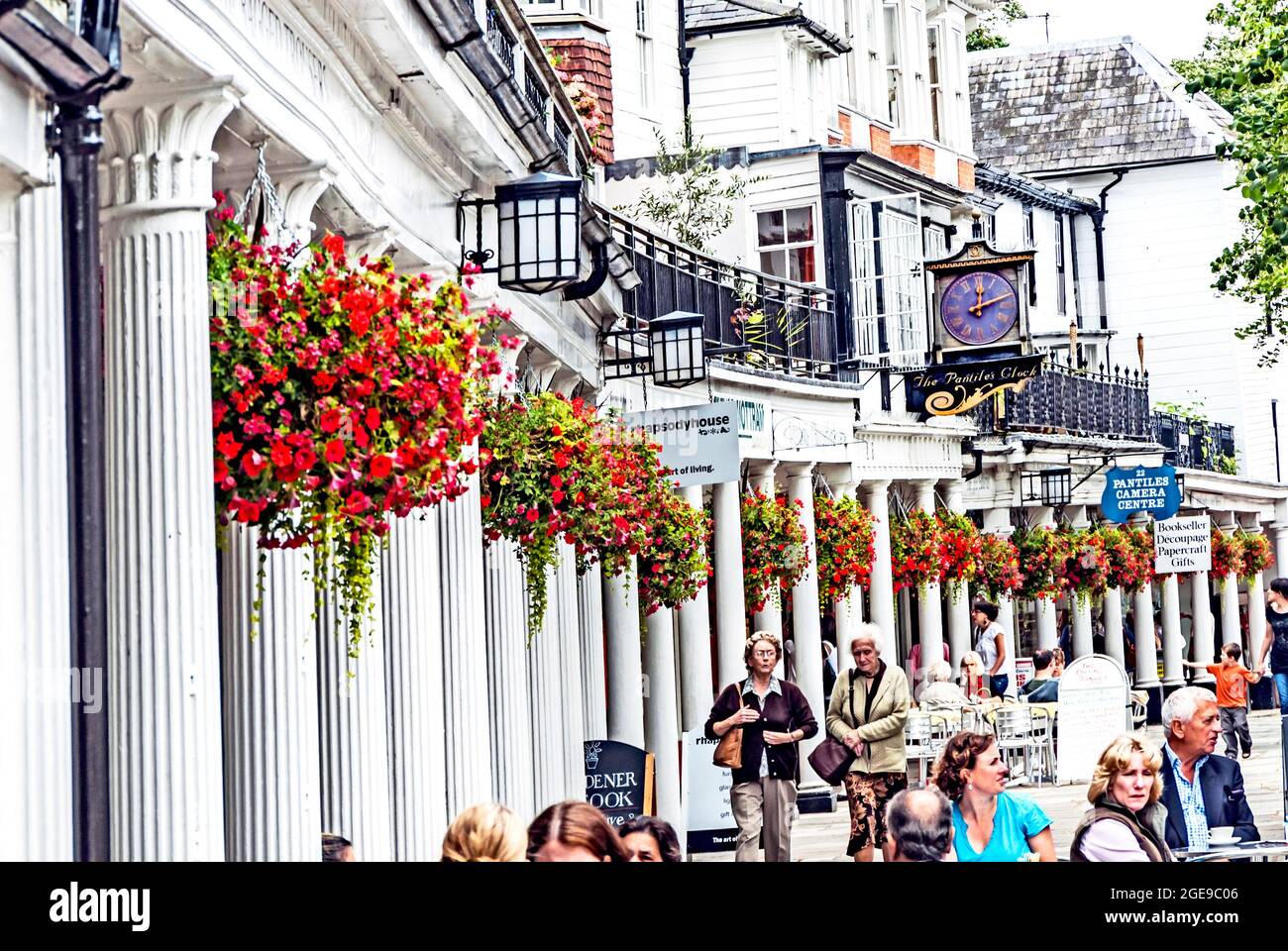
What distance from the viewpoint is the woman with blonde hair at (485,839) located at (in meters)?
4.49

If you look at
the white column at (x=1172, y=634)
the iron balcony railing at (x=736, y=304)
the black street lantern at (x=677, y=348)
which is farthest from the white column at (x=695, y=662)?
the white column at (x=1172, y=634)

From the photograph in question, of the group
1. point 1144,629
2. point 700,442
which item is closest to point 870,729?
point 700,442

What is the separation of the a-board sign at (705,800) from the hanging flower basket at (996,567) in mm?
10206

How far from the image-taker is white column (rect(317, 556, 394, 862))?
24.2ft

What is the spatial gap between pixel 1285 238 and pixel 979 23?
7.06 metres

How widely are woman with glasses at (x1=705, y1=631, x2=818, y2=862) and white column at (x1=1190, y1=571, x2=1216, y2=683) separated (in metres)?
12.8

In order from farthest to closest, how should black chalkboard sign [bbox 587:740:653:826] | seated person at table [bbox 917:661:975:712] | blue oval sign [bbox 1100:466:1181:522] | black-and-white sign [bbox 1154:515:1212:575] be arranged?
blue oval sign [bbox 1100:466:1181:522]
black-and-white sign [bbox 1154:515:1212:575]
seated person at table [bbox 917:661:975:712]
black chalkboard sign [bbox 587:740:653:826]

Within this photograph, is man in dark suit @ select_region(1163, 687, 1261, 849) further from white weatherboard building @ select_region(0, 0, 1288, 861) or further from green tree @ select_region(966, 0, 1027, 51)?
green tree @ select_region(966, 0, 1027, 51)

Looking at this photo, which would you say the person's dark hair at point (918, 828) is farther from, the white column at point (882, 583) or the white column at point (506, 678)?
the white column at point (882, 583)

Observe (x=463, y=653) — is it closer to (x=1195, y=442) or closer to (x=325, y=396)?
(x=325, y=396)

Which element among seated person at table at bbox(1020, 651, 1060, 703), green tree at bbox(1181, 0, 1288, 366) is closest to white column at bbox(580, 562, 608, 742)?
green tree at bbox(1181, 0, 1288, 366)

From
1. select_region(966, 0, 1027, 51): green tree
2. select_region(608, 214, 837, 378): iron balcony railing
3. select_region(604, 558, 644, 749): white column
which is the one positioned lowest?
select_region(604, 558, 644, 749): white column
